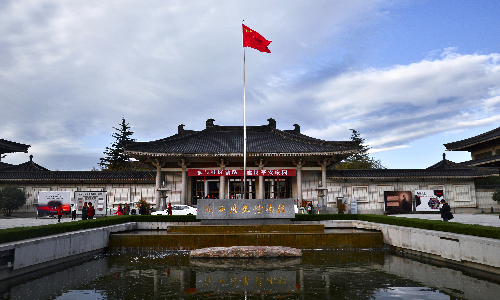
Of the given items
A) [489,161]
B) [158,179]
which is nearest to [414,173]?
[489,161]

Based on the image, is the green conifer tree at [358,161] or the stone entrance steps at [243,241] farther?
the green conifer tree at [358,161]

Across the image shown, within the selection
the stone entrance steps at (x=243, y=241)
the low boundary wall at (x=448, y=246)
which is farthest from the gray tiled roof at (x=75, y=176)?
the low boundary wall at (x=448, y=246)

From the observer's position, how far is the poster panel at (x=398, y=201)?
1177 inches

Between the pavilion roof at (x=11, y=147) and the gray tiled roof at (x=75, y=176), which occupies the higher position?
the pavilion roof at (x=11, y=147)

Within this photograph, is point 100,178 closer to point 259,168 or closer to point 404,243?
point 259,168

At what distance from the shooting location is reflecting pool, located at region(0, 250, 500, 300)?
317 inches

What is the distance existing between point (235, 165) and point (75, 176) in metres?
13.5

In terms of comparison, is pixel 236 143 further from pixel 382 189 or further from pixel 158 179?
pixel 382 189

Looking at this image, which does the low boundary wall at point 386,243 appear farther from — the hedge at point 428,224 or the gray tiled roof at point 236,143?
the gray tiled roof at point 236,143

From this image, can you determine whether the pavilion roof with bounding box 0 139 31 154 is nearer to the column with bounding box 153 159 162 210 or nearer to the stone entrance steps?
the column with bounding box 153 159 162 210

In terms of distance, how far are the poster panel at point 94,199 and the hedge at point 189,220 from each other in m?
7.93

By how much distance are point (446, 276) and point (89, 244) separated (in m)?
12.2

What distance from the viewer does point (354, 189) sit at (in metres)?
30.7

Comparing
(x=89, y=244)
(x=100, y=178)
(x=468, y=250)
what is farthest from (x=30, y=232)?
(x=100, y=178)
